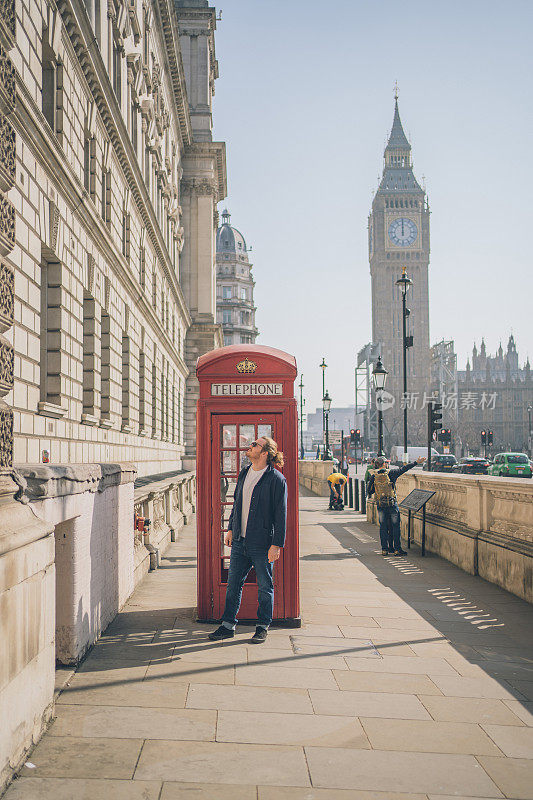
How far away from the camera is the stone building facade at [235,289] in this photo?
119625mm

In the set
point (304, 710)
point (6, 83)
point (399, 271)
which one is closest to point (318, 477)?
point (304, 710)

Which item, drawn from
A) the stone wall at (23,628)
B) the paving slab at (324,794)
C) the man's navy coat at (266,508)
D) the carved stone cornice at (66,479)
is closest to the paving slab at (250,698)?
the stone wall at (23,628)

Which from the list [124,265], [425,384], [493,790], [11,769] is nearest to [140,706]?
[11,769]

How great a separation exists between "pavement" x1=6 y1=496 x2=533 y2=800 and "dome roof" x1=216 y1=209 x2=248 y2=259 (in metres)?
121

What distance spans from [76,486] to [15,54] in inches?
326

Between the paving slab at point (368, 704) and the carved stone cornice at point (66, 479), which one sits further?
the paving slab at point (368, 704)

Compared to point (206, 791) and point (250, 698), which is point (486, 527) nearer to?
point (250, 698)

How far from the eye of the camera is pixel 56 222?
47.0 ft

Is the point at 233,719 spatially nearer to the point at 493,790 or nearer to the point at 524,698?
the point at 493,790

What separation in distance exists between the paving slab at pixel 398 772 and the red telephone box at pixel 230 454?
10.9 ft

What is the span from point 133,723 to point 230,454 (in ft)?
10.9

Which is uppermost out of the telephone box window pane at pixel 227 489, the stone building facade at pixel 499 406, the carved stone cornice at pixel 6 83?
the stone building facade at pixel 499 406

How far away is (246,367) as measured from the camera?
786 centimetres

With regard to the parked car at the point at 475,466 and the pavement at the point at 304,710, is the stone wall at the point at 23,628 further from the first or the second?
the parked car at the point at 475,466
